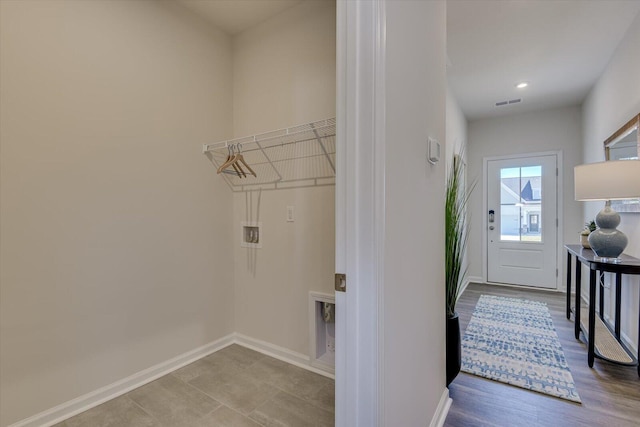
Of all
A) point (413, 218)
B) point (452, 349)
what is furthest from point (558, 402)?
point (413, 218)

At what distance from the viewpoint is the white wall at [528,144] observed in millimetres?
4211

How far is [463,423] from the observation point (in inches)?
63.4

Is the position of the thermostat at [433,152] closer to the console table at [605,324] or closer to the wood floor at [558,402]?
the wood floor at [558,402]

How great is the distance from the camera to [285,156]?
2314mm

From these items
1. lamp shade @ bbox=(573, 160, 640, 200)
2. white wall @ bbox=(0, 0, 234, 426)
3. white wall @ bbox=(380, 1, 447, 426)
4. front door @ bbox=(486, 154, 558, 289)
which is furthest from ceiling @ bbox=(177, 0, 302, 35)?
front door @ bbox=(486, 154, 558, 289)

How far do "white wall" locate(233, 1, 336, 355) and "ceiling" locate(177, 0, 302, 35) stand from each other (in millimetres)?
58

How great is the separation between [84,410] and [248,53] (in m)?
2.72

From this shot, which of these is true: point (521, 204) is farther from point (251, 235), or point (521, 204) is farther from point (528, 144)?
point (251, 235)

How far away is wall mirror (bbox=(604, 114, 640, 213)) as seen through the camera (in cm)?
234

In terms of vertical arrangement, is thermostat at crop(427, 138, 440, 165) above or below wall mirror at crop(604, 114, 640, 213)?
below

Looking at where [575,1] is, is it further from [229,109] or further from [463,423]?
[463,423]

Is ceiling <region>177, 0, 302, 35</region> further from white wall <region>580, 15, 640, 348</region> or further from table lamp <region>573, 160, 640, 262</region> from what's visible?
white wall <region>580, 15, 640, 348</region>

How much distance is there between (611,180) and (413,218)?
5.98 feet

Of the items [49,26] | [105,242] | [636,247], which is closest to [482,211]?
[636,247]
